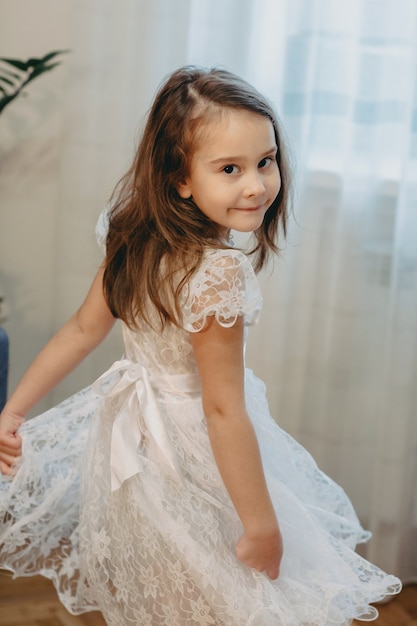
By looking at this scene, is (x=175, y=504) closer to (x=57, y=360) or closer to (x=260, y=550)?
(x=260, y=550)

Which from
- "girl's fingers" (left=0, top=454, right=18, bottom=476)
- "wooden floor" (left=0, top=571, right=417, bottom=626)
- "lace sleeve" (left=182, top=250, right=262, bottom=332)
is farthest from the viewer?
"wooden floor" (left=0, top=571, right=417, bottom=626)

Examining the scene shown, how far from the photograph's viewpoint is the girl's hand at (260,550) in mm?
1209

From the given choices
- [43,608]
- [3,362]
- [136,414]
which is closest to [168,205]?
[136,414]

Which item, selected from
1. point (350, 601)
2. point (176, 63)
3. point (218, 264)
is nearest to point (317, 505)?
point (350, 601)

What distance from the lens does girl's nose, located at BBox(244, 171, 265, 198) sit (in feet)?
4.00

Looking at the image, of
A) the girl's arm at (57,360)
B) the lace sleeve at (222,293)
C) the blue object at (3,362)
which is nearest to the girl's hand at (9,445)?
the girl's arm at (57,360)

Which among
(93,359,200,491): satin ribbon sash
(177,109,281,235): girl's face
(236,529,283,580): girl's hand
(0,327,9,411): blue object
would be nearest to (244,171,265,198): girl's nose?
(177,109,281,235): girl's face

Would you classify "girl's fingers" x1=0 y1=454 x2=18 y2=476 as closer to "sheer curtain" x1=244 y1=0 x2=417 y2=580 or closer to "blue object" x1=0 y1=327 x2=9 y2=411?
"blue object" x1=0 y1=327 x2=9 y2=411

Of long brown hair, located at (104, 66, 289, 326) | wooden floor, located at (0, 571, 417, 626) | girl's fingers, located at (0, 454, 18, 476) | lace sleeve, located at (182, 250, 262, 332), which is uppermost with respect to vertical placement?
long brown hair, located at (104, 66, 289, 326)

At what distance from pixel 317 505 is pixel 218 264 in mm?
504

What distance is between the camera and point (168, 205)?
50.8 inches

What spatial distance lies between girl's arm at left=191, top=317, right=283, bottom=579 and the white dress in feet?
0.09

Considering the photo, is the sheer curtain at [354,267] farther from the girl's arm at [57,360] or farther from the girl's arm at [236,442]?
the girl's arm at [236,442]

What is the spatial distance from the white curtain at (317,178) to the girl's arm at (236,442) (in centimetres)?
69
